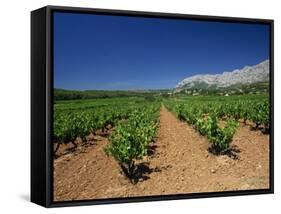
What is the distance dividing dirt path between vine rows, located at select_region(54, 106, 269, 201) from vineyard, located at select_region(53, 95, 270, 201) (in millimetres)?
15

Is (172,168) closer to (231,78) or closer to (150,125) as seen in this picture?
(150,125)

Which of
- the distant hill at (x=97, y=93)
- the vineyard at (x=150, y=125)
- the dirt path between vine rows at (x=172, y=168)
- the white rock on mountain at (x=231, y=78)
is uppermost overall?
the white rock on mountain at (x=231, y=78)

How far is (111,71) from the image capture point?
8883 millimetres

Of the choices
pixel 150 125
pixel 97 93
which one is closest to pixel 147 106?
pixel 150 125

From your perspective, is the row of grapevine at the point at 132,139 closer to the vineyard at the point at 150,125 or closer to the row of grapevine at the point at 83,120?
the vineyard at the point at 150,125

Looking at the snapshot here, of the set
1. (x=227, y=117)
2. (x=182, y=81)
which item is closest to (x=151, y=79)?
(x=182, y=81)

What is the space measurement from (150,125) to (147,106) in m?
0.22

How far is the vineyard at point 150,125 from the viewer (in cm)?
875

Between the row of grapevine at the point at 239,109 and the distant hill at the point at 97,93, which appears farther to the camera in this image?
the row of grapevine at the point at 239,109

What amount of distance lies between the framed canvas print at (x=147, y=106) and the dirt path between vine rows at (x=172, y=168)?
0.04 feet

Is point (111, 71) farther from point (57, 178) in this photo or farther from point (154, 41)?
point (57, 178)

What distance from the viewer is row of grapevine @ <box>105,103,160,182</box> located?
8938 mm

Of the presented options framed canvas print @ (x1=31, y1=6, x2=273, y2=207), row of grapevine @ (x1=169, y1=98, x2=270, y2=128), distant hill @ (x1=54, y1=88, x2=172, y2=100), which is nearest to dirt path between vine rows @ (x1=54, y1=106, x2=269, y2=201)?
framed canvas print @ (x1=31, y1=6, x2=273, y2=207)

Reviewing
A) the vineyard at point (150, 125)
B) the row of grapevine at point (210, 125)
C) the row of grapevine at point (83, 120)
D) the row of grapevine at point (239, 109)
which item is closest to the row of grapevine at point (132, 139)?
the vineyard at point (150, 125)
